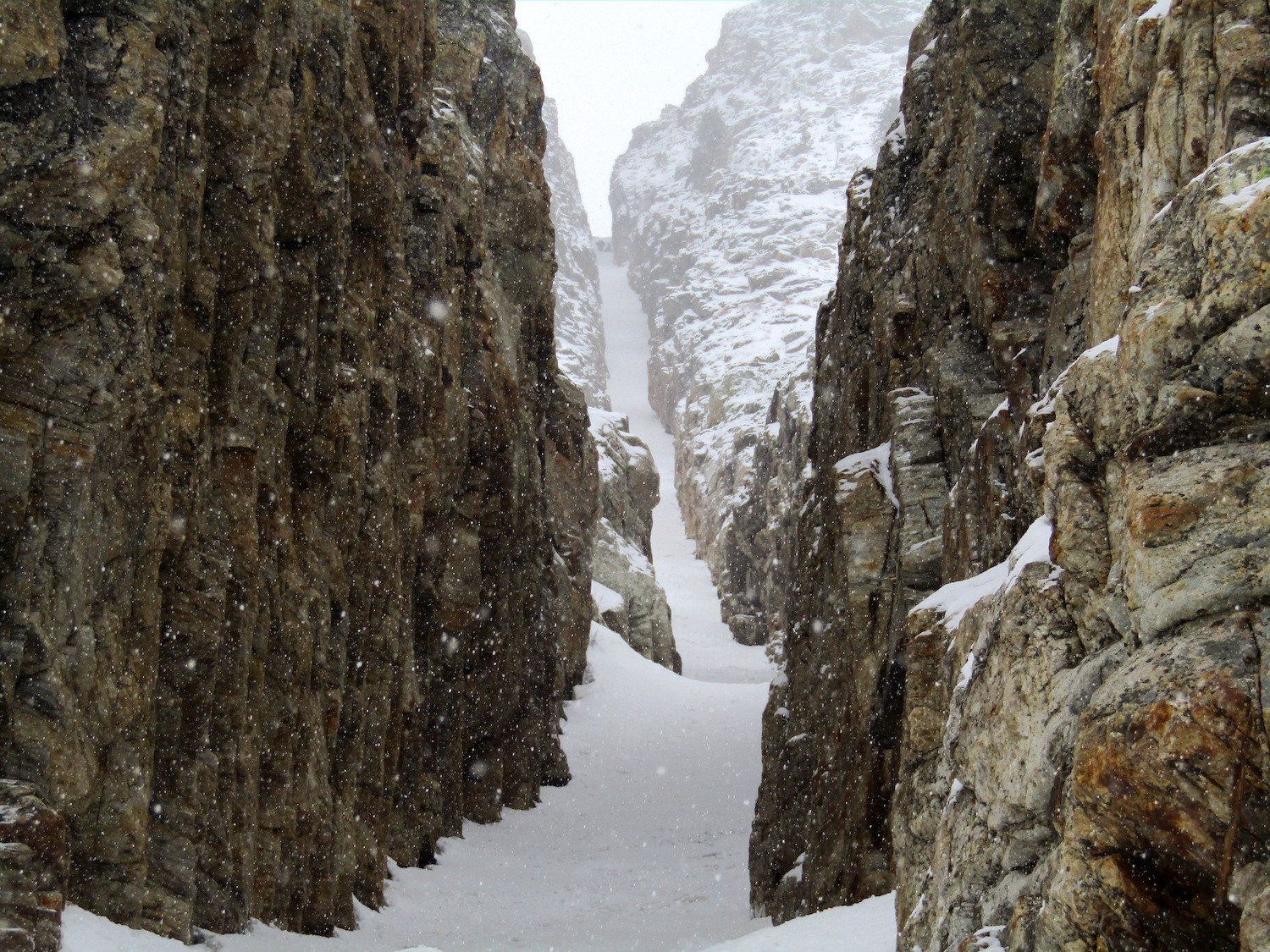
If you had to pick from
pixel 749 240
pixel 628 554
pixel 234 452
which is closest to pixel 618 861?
pixel 234 452

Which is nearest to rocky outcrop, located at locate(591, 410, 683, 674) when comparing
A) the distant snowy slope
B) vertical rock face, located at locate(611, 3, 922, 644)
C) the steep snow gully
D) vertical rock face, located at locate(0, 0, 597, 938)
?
the steep snow gully

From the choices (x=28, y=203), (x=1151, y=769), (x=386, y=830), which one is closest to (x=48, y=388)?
(x=28, y=203)

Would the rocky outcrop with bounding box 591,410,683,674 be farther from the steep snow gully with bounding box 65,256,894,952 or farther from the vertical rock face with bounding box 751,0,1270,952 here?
the vertical rock face with bounding box 751,0,1270,952

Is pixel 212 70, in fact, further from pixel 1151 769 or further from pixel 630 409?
pixel 630 409

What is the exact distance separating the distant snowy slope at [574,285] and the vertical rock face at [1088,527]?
264ft

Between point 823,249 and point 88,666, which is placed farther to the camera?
point 823,249

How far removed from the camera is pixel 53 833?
802 cm

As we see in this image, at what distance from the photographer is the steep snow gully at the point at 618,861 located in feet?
37.9

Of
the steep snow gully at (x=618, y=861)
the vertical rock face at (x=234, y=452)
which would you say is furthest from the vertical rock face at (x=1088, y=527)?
the vertical rock face at (x=234, y=452)

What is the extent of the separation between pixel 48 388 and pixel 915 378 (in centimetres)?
1305

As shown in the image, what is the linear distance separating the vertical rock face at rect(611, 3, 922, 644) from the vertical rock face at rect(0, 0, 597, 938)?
115 feet

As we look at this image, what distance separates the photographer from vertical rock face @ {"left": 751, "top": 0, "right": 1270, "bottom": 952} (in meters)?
4.89

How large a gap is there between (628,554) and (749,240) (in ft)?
283

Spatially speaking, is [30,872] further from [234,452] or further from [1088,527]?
[1088,527]
